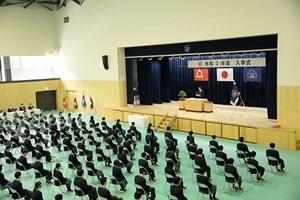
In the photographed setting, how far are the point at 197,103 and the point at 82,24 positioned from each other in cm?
1356

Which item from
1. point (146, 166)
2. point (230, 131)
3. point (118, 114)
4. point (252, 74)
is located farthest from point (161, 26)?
point (146, 166)

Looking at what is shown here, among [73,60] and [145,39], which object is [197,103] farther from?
[73,60]

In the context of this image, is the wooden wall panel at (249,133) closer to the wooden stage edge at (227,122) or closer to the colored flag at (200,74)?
the wooden stage edge at (227,122)

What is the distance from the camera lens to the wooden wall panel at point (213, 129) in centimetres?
1917

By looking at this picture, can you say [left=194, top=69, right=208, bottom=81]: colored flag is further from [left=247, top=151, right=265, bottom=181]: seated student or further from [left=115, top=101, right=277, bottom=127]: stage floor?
[left=247, top=151, right=265, bottom=181]: seated student

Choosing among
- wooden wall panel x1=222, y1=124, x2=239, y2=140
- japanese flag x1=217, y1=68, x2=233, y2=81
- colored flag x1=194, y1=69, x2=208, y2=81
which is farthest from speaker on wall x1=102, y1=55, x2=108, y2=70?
wooden wall panel x1=222, y1=124, x2=239, y2=140

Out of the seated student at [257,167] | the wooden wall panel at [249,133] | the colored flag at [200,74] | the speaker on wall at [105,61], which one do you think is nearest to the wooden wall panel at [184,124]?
the wooden wall panel at [249,133]

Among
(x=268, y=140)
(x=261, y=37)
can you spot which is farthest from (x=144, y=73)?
(x=268, y=140)

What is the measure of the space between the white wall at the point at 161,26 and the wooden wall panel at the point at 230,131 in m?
3.61

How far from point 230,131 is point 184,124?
11.2ft

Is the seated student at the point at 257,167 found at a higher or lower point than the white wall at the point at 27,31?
lower

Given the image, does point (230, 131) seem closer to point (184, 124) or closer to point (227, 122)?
point (227, 122)

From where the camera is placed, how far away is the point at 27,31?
3161 centimetres

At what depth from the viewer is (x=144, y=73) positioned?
27.8 meters
